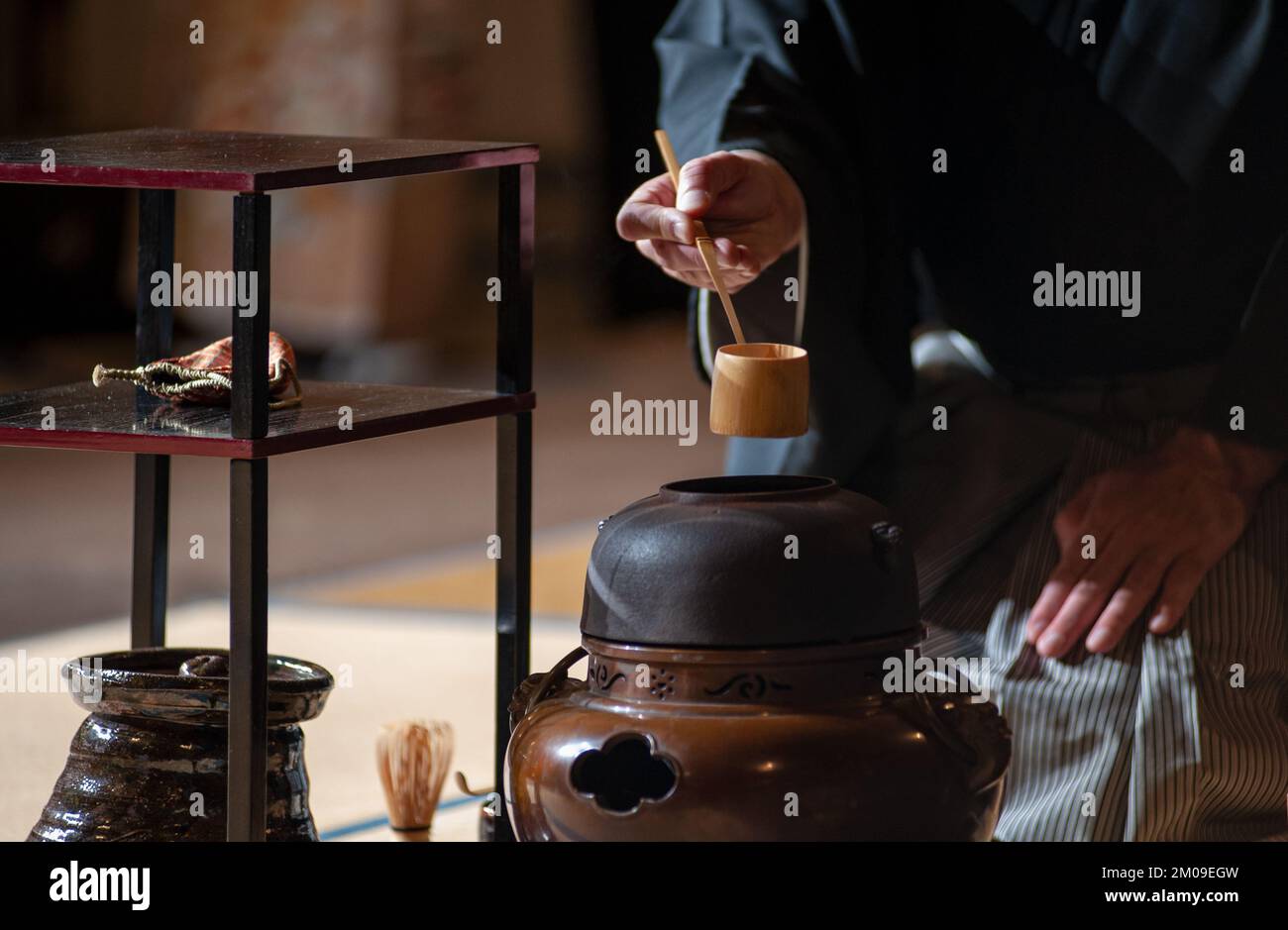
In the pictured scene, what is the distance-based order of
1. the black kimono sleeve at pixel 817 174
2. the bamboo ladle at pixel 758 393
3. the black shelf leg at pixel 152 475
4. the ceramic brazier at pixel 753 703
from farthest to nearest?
the black kimono sleeve at pixel 817 174 → the black shelf leg at pixel 152 475 → the bamboo ladle at pixel 758 393 → the ceramic brazier at pixel 753 703

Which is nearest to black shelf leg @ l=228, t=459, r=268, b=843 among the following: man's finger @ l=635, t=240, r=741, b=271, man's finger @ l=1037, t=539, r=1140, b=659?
man's finger @ l=635, t=240, r=741, b=271

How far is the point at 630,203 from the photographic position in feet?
4.78

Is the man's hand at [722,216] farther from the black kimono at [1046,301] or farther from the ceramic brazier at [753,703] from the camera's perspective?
the ceramic brazier at [753,703]

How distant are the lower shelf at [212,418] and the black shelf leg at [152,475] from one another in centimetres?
13

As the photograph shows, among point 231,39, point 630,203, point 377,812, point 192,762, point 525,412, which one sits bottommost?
point 377,812

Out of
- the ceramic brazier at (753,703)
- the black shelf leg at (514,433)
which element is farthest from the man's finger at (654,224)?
the ceramic brazier at (753,703)

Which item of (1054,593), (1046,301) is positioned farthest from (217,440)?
(1046,301)

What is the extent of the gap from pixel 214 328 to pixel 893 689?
4357 millimetres

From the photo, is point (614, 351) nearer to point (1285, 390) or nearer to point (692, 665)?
point (1285, 390)

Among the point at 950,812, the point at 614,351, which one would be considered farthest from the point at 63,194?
the point at 950,812

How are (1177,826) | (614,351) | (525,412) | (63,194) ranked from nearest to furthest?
(525,412) → (1177,826) → (63,194) → (614,351)

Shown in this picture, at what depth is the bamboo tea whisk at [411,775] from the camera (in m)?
1.75

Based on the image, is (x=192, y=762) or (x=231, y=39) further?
(x=231, y=39)

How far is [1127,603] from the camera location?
1.73 m
